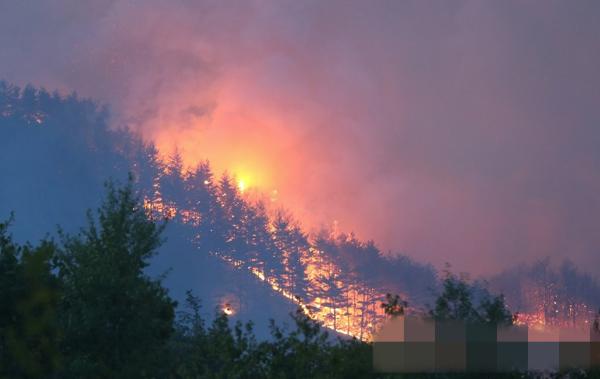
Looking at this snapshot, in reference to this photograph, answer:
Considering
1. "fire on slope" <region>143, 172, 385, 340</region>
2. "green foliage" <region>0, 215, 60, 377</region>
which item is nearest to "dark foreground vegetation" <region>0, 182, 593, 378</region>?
"green foliage" <region>0, 215, 60, 377</region>

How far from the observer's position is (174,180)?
131500mm

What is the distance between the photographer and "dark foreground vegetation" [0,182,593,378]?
659 inches

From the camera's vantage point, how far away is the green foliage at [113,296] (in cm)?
2091

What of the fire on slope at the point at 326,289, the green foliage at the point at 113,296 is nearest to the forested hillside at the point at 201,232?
the fire on slope at the point at 326,289

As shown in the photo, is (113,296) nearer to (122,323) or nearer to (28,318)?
(122,323)

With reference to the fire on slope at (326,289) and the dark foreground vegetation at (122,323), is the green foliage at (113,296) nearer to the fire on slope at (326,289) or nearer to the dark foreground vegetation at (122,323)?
the dark foreground vegetation at (122,323)

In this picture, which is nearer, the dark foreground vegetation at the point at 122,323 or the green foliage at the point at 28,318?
the dark foreground vegetation at the point at 122,323

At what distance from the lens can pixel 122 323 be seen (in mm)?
21438

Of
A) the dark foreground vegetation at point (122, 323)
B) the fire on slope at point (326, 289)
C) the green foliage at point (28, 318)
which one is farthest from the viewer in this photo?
the fire on slope at point (326, 289)

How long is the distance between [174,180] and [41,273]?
11355 centimetres

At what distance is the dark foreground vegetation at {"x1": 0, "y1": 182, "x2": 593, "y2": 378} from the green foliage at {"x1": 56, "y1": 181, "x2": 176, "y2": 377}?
30 mm

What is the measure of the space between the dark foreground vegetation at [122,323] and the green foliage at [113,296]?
1.2 inches

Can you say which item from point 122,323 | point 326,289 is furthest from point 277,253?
point 122,323

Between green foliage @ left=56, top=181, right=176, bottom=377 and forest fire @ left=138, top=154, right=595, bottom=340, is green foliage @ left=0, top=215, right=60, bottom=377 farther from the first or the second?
forest fire @ left=138, top=154, right=595, bottom=340
